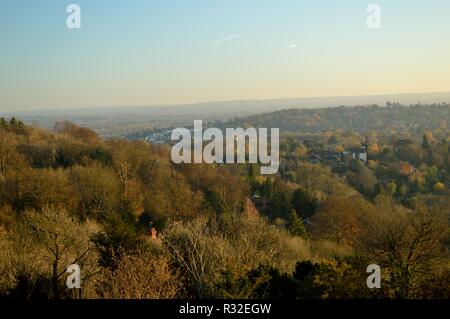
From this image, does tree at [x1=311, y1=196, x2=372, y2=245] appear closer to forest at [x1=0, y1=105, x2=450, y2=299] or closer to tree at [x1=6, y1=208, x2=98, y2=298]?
forest at [x1=0, y1=105, x2=450, y2=299]

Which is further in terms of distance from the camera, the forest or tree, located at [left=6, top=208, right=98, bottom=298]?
tree, located at [left=6, top=208, right=98, bottom=298]

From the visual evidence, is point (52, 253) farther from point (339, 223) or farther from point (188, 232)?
point (339, 223)

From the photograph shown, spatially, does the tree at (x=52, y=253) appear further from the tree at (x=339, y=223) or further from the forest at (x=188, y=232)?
the tree at (x=339, y=223)

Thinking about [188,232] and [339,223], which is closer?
[188,232]

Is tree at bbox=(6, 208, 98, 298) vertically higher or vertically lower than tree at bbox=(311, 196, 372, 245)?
higher

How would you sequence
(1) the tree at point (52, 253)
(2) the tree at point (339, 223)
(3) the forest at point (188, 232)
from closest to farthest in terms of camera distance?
1. (3) the forest at point (188, 232)
2. (1) the tree at point (52, 253)
3. (2) the tree at point (339, 223)

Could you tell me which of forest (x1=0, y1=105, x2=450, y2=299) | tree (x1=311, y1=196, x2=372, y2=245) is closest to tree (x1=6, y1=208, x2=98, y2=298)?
forest (x1=0, y1=105, x2=450, y2=299)

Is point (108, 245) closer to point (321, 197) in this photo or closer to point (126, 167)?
point (126, 167)

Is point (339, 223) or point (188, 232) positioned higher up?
point (188, 232)

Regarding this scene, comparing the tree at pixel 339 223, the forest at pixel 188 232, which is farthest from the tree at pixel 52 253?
the tree at pixel 339 223

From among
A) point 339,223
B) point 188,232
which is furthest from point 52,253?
point 339,223
